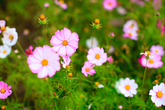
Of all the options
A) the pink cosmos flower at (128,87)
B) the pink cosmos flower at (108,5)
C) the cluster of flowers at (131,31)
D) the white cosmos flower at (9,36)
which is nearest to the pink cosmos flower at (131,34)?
the cluster of flowers at (131,31)

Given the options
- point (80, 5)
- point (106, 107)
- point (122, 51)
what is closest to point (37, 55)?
point (106, 107)

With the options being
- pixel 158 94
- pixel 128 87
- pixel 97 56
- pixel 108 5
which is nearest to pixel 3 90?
pixel 97 56

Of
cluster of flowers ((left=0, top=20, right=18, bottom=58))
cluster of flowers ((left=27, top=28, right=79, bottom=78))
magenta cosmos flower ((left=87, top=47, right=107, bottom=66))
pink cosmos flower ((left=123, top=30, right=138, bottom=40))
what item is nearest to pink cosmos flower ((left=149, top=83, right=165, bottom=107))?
magenta cosmos flower ((left=87, top=47, right=107, bottom=66))

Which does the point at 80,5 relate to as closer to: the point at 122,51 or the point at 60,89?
the point at 122,51

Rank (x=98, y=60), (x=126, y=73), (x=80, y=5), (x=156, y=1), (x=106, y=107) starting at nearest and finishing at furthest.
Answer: (x=98, y=60), (x=106, y=107), (x=126, y=73), (x=156, y=1), (x=80, y=5)

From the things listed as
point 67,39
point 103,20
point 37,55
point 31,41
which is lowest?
point 37,55

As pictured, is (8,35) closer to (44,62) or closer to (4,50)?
(4,50)

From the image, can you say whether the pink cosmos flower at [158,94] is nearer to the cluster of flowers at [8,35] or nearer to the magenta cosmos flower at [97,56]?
the magenta cosmos flower at [97,56]
